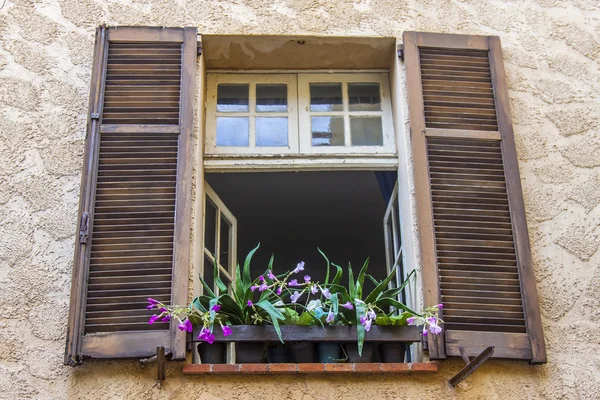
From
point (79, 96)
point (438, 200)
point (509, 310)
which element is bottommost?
point (509, 310)

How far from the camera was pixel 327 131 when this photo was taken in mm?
4805

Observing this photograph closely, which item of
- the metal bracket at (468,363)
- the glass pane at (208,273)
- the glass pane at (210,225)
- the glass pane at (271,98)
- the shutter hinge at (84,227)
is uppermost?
the glass pane at (271,98)

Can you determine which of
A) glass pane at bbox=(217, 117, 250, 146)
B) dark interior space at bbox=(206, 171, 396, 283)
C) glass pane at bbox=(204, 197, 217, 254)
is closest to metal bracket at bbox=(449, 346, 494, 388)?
glass pane at bbox=(204, 197, 217, 254)

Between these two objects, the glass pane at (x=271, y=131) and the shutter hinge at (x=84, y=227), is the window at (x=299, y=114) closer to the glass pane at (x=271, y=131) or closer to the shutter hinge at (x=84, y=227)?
the glass pane at (x=271, y=131)

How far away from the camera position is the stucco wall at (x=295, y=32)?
12.3ft

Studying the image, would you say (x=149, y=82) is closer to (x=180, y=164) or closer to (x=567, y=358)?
(x=180, y=164)

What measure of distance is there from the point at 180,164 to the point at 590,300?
2104mm

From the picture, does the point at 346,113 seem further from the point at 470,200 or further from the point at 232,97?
the point at 470,200

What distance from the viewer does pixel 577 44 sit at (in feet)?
15.9

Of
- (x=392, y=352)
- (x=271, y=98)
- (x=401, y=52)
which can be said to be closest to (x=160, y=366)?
(x=392, y=352)

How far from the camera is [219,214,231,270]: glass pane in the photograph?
478 cm

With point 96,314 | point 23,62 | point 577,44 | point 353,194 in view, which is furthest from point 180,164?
point 353,194

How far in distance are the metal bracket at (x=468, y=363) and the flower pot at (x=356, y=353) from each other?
1.25 feet

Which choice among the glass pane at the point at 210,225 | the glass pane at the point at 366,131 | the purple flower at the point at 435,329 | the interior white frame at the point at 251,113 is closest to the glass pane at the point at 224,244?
the glass pane at the point at 210,225
